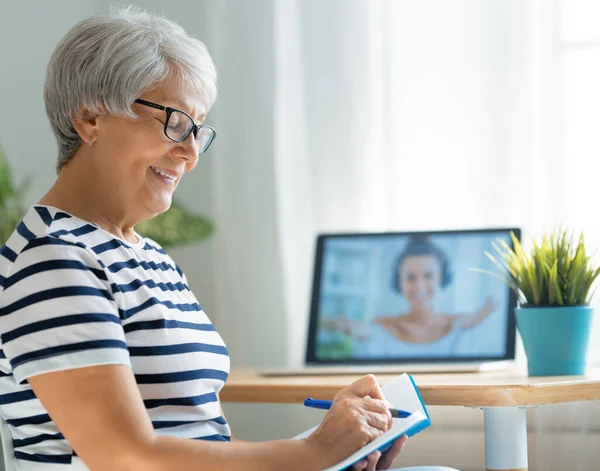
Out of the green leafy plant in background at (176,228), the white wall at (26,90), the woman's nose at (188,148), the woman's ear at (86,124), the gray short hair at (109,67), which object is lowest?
the green leafy plant in background at (176,228)

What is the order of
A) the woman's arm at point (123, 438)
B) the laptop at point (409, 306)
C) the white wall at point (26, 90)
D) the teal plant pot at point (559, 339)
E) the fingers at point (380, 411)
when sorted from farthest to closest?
the white wall at point (26, 90) → the laptop at point (409, 306) → the teal plant pot at point (559, 339) → the fingers at point (380, 411) → the woman's arm at point (123, 438)

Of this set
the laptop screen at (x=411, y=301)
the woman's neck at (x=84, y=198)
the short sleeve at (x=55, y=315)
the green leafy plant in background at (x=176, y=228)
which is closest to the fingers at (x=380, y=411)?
the short sleeve at (x=55, y=315)

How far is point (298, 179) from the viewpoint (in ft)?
6.57

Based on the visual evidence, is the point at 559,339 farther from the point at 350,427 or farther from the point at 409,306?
the point at 350,427

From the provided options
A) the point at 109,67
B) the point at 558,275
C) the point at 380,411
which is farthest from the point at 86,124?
the point at 558,275

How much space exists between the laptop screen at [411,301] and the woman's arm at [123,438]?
0.74 metres

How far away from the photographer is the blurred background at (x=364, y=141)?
5.65ft

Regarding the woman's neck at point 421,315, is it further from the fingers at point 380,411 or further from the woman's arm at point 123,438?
the woman's arm at point 123,438

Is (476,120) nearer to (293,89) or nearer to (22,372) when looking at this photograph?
(293,89)

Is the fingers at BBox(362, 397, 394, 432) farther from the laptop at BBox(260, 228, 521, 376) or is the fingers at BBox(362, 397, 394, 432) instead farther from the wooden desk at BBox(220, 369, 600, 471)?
the laptop at BBox(260, 228, 521, 376)

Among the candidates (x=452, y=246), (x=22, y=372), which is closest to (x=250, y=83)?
(x=452, y=246)

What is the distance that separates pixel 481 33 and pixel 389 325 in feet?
2.20

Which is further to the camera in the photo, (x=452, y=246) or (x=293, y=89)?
(x=293, y=89)

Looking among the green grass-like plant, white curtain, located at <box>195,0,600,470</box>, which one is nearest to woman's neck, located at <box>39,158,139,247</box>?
the green grass-like plant
